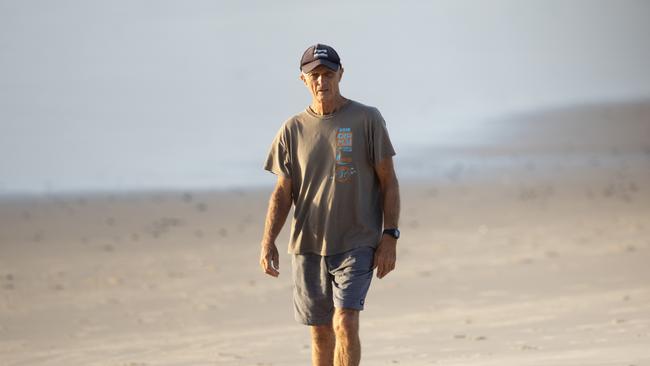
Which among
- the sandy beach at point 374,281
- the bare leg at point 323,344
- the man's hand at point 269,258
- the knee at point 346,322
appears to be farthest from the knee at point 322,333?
the sandy beach at point 374,281

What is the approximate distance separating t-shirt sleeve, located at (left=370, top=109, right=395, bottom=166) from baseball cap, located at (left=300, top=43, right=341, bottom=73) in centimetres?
30

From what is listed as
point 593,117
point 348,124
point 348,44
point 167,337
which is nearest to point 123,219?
point 167,337

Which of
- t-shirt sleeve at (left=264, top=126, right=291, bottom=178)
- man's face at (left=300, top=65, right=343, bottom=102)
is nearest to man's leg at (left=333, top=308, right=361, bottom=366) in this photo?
t-shirt sleeve at (left=264, top=126, right=291, bottom=178)

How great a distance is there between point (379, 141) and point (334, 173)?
25 cm

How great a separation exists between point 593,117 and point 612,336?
21.2m

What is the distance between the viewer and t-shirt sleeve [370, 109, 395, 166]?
6367 mm

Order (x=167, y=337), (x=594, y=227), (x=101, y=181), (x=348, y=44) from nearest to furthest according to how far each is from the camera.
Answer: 1. (x=167, y=337)
2. (x=594, y=227)
3. (x=101, y=181)
4. (x=348, y=44)

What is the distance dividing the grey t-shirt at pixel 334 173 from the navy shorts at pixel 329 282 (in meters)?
0.05

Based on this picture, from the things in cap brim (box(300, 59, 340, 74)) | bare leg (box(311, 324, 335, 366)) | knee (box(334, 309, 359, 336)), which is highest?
cap brim (box(300, 59, 340, 74))

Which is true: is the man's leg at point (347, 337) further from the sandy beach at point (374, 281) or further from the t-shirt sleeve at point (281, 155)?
the sandy beach at point (374, 281)

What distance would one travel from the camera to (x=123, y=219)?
1672 centimetres

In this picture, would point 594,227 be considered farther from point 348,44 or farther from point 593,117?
point 348,44

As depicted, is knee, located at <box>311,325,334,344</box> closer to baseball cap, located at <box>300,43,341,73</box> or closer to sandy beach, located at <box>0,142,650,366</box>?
baseball cap, located at <box>300,43,341,73</box>

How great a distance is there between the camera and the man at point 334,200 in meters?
6.38
